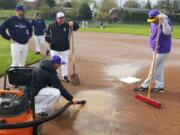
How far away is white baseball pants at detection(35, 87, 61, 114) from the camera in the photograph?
7.12 m

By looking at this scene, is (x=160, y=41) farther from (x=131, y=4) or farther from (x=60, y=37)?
(x=131, y=4)

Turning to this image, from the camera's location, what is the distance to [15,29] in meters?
10.2

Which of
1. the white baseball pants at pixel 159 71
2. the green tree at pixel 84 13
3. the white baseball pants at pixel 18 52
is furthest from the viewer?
the green tree at pixel 84 13

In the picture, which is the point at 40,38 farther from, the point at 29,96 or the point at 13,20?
the point at 29,96

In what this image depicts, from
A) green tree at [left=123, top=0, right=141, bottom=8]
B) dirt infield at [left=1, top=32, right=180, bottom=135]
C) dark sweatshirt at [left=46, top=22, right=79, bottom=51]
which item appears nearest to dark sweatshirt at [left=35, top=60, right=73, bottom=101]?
dirt infield at [left=1, top=32, right=180, bottom=135]

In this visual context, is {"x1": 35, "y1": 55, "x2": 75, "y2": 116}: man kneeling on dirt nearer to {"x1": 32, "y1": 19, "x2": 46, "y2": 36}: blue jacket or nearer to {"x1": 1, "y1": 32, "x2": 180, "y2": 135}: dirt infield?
{"x1": 1, "y1": 32, "x2": 180, "y2": 135}: dirt infield

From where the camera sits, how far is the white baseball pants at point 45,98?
712 centimetres

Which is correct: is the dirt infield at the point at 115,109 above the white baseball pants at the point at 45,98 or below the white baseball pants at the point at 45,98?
below

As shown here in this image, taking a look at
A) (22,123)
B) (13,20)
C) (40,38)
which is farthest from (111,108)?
(40,38)

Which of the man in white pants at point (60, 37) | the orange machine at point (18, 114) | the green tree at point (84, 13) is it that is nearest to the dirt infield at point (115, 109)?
the orange machine at point (18, 114)

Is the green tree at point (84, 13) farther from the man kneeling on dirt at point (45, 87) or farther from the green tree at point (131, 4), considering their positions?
the man kneeling on dirt at point (45, 87)

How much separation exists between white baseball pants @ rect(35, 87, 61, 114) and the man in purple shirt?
3.07 meters

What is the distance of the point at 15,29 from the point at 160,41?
145 inches

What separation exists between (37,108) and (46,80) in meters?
0.53
